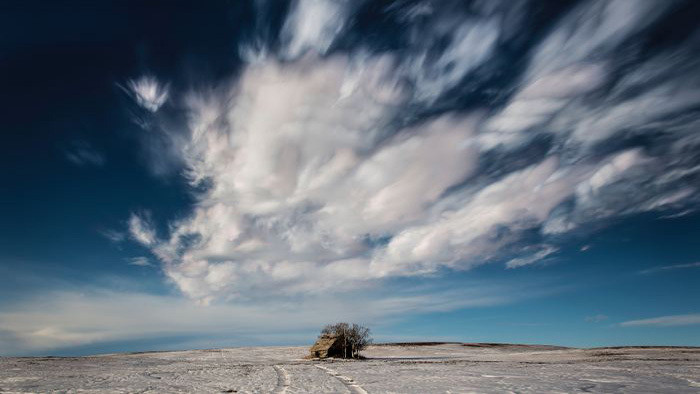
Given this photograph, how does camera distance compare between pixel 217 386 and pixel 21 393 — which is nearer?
pixel 21 393

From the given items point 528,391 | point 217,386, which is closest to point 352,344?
point 217,386

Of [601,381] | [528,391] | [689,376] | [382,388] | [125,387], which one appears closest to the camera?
[528,391]

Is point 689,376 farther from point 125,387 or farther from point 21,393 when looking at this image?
point 21,393

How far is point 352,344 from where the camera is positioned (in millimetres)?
41188

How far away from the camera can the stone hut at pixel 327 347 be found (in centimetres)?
3931

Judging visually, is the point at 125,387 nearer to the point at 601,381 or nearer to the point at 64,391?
the point at 64,391

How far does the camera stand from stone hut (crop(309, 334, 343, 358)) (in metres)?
39.3

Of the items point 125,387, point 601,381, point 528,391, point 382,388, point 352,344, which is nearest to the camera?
point 528,391

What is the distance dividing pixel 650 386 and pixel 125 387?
2159 cm

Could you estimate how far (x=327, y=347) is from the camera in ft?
129

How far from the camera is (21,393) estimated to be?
13.1 meters

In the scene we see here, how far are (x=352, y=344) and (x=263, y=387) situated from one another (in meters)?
28.2

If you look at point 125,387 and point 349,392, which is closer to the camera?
point 349,392

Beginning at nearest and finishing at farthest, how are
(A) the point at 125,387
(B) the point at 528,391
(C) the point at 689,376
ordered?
(B) the point at 528,391 < (A) the point at 125,387 < (C) the point at 689,376
